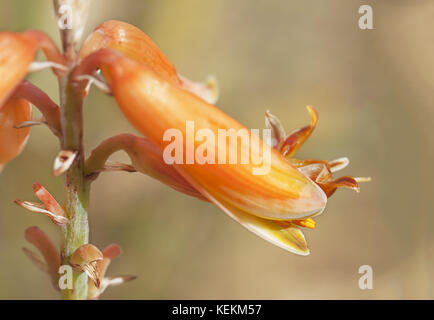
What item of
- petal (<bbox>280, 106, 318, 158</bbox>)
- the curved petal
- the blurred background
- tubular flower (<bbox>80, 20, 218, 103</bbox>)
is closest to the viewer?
the curved petal

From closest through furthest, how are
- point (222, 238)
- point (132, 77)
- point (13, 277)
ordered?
point (132, 77)
point (13, 277)
point (222, 238)

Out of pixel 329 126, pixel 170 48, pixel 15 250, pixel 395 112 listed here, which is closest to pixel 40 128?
pixel 15 250

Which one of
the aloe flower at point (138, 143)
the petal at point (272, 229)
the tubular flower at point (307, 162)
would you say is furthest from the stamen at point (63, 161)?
the tubular flower at point (307, 162)

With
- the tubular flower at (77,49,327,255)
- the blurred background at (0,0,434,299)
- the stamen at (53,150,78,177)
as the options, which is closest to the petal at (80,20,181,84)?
the tubular flower at (77,49,327,255)

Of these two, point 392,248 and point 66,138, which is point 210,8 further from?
point 66,138

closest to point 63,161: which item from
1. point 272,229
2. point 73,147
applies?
point 73,147

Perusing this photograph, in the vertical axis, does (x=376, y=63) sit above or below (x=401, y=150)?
above

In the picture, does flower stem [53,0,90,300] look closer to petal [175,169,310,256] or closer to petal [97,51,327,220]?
petal [97,51,327,220]
